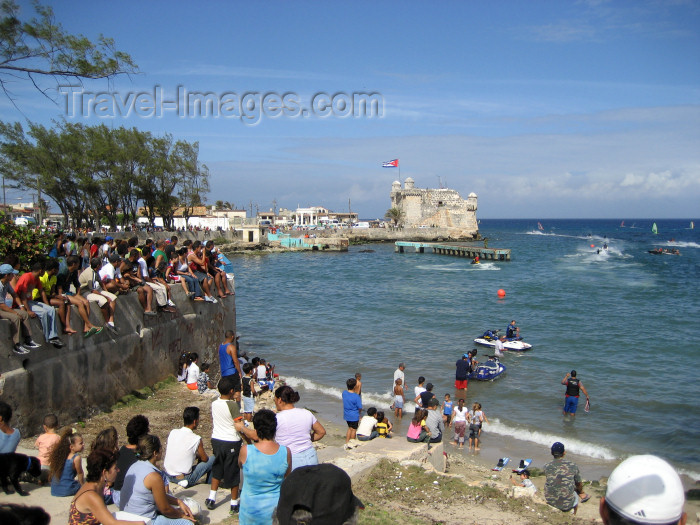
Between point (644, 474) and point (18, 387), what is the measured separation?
27.4 feet

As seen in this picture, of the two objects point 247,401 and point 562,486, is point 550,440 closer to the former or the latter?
point 562,486

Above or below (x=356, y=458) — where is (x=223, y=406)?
above

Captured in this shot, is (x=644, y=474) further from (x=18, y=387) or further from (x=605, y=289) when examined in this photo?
(x=605, y=289)

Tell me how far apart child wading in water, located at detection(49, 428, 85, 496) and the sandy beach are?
0.38 ft

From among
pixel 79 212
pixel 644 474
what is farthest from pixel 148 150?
pixel 644 474

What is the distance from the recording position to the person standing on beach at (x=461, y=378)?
54.6 feet

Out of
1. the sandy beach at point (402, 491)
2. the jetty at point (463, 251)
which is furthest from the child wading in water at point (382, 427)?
the jetty at point (463, 251)

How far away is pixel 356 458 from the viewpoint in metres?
8.02

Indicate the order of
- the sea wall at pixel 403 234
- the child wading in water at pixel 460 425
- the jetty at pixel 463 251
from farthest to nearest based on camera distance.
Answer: the sea wall at pixel 403 234 → the jetty at pixel 463 251 → the child wading in water at pixel 460 425

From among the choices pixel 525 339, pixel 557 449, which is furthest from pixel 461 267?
pixel 557 449

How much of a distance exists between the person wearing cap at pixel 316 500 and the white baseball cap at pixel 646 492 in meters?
1.48

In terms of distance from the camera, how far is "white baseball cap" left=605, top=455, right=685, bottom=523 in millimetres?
2342

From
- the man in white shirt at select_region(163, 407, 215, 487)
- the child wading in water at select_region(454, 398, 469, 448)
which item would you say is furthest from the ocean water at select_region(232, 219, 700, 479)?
the man in white shirt at select_region(163, 407, 215, 487)

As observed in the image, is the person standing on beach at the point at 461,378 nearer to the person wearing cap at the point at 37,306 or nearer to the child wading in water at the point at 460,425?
the child wading in water at the point at 460,425
